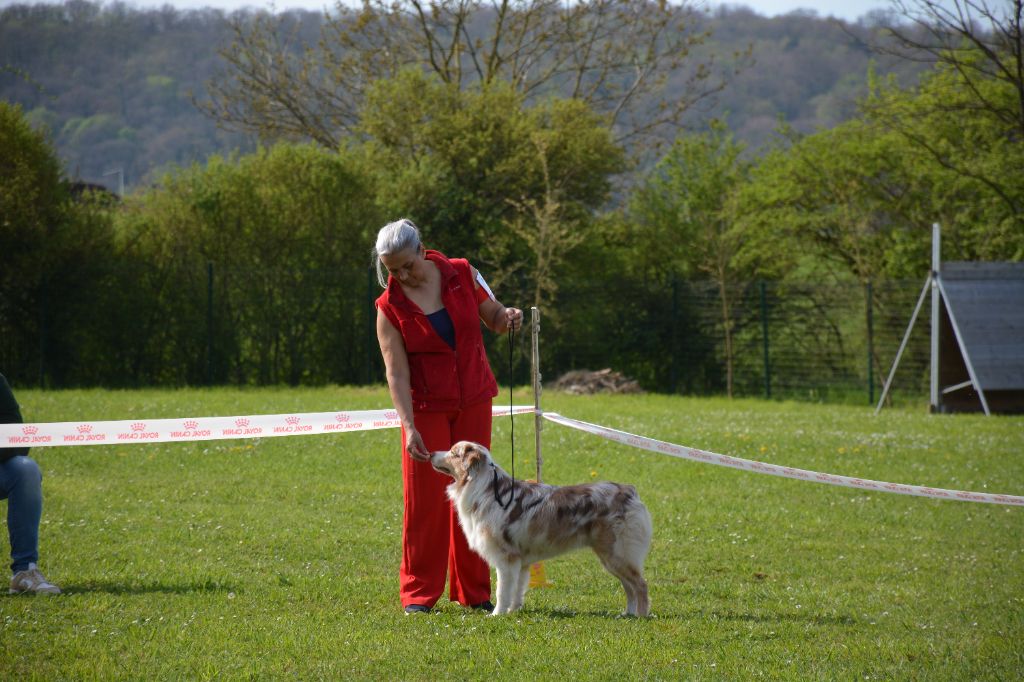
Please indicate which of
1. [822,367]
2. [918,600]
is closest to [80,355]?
[822,367]

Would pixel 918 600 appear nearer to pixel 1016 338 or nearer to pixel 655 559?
pixel 655 559

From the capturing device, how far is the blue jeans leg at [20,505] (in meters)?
6.44

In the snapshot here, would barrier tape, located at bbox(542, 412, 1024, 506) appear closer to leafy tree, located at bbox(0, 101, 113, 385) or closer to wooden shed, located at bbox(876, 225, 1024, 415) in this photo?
wooden shed, located at bbox(876, 225, 1024, 415)

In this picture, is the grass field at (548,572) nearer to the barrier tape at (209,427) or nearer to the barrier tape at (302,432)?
the barrier tape at (302,432)

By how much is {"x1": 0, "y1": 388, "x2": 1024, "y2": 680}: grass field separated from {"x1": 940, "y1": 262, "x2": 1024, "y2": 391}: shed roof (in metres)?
6.02

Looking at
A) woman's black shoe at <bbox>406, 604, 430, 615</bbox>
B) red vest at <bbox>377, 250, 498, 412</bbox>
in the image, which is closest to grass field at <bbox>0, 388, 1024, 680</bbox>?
woman's black shoe at <bbox>406, 604, 430, 615</bbox>

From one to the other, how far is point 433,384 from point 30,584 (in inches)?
108

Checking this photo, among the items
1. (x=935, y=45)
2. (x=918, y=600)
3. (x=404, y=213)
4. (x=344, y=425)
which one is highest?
(x=935, y=45)

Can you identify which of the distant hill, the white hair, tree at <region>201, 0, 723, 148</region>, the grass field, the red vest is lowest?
the grass field

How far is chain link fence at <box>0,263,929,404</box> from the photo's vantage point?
860 inches

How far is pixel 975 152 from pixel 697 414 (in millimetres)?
11804

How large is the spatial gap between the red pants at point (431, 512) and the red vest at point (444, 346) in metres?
0.11

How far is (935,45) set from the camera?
2073cm

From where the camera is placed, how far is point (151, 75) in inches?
2761
